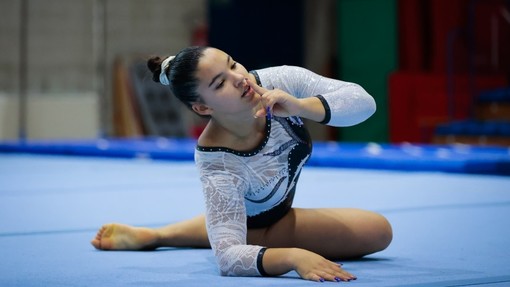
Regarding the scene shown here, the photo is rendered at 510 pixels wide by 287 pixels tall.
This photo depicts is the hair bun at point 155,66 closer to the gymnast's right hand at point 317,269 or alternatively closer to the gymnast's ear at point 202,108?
the gymnast's ear at point 202,108

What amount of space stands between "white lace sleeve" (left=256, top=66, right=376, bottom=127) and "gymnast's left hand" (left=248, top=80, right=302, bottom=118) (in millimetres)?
122

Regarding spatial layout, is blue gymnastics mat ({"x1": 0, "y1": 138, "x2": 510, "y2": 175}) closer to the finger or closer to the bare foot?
the bare foot

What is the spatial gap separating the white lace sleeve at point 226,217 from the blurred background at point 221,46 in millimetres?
6825

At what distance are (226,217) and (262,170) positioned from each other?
19cm

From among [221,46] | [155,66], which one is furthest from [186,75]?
[221,46]

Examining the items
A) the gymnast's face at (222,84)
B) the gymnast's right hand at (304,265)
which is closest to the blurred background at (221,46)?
the gymnast's face at (222,84)

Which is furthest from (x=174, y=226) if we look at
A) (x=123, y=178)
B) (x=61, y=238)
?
(x=123, y=178)

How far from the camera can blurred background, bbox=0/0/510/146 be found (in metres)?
9.39

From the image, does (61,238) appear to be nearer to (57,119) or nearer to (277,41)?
(57,119)

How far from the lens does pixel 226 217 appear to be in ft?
6.69

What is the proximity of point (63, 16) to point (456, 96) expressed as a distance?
4466 mm

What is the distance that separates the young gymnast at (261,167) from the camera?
197cm

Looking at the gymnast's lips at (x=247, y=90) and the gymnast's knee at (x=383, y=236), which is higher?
the gymnast's lips at (x=247, y=90)

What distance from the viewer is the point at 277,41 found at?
36.0 ft
